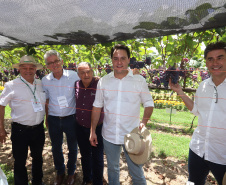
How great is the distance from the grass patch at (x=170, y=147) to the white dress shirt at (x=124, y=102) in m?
2.47

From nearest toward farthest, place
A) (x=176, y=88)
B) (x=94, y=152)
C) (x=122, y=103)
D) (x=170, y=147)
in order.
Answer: (x=176, y=88)
(x=122, y=103)
(x=94, y=152)
(x=170, y=147)

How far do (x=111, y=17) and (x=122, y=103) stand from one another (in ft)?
3.16

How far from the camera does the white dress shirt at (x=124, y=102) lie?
1866mm

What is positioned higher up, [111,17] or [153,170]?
[111,17]

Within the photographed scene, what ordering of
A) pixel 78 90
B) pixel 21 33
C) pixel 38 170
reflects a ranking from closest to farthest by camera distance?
pixel 21 33, pixel 78 90, pixel 38 170

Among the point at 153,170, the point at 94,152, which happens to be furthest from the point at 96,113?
the point at 153,170

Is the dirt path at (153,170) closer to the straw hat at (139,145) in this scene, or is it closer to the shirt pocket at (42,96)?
the straw hat at (139,145)

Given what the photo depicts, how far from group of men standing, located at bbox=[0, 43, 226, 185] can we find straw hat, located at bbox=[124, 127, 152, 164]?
4.6 inches

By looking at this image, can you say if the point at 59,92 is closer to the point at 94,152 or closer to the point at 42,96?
the point at 42,96

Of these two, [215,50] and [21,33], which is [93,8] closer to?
[215,50]

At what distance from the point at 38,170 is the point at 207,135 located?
256 centimetres

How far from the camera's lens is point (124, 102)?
6.14ft

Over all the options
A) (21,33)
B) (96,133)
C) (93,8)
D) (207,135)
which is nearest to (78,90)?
(96,133)

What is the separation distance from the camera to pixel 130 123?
1895 millimetres
